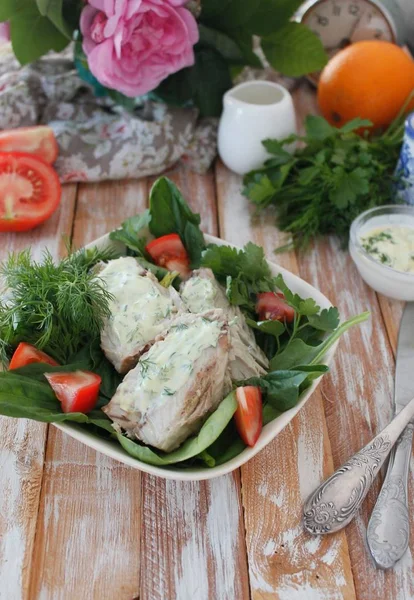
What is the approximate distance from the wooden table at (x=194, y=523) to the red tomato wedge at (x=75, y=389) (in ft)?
0.54

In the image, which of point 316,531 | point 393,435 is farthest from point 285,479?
point 393,435

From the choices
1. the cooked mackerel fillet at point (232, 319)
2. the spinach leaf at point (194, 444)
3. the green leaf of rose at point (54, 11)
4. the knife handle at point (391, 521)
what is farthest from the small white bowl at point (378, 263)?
the green leaf of rose at point (54, 11)

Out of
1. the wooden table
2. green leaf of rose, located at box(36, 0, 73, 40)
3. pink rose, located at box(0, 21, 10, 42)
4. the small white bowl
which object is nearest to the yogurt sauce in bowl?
the small white bowl

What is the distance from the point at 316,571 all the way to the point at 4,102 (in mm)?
1886

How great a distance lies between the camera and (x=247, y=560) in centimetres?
130

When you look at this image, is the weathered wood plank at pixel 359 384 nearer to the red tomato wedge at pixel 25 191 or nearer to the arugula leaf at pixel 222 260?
the arugula leaf at pixel 222 260

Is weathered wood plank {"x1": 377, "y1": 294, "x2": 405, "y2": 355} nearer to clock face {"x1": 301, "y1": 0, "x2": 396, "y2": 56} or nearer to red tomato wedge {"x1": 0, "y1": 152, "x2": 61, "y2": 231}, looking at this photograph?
red tomato wedge {"x1": 0, "y1": 152, "x2": 61, "y2": 231}

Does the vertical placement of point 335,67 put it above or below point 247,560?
above

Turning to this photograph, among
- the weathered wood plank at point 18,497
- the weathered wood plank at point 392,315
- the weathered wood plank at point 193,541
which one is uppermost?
the weathered wood plank at point 392,315

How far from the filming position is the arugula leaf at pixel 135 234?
5.67 feet

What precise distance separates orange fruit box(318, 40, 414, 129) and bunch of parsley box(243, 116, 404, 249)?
0.18m

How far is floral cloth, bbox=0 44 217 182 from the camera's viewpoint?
2.28 meters

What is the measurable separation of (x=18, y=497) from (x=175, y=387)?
0.44m

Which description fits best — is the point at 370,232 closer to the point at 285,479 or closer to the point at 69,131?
the point at 285,479
